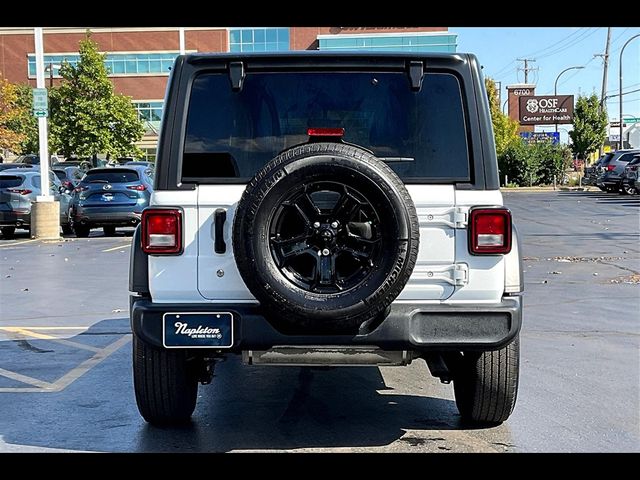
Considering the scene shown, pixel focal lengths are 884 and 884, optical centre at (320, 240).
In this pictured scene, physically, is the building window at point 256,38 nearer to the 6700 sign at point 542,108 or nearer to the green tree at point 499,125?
the green tree at point 499,125

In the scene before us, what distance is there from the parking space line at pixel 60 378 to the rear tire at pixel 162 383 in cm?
143

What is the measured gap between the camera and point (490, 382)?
496cm

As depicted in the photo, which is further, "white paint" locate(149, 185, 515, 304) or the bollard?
the bollard

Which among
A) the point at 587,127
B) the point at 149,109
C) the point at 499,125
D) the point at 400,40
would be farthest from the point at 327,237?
the point at 499,125

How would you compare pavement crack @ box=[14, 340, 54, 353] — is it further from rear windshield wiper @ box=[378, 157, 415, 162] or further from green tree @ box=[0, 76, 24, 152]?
green tree @ box=[0, 76, 24, 152]

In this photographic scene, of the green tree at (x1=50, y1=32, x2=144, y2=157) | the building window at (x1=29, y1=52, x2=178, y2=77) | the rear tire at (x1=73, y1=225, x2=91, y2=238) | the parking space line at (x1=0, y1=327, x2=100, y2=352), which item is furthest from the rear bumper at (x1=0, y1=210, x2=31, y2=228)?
the building window at (x1=29, y1=52, x2=178, y2=77)

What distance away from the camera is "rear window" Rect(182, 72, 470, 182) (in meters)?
4.73

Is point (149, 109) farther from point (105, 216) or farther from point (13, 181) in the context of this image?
point (105, 216)

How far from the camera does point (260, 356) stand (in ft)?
15.1

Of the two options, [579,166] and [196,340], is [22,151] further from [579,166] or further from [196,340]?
[196,340]

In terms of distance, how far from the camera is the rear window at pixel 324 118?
473 centimetres

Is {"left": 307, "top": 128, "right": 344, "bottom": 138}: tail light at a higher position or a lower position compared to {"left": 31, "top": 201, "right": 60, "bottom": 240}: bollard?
higher

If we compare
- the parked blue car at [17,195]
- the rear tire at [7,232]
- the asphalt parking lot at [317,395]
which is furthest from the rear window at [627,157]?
the asphalt parking lot at [317,395]

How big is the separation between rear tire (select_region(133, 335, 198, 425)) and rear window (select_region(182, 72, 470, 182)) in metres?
1.02
